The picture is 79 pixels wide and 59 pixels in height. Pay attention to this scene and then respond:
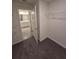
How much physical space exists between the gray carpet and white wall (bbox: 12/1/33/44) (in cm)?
56

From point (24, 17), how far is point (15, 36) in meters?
1.10

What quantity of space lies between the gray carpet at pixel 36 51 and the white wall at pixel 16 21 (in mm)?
559

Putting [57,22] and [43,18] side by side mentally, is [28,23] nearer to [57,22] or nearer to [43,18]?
[43,18]

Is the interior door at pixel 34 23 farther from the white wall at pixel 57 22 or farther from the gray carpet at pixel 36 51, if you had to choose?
the white wall at pixel 57 22

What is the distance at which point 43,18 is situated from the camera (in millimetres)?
4438

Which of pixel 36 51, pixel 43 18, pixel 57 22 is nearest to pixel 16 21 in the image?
pixel 43 18

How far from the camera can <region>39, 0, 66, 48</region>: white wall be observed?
3696 mm

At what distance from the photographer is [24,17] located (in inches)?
144

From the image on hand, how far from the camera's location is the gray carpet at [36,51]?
8.60ft

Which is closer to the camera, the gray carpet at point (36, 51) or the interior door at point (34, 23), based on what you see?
the gray carpet at point (36, 51)

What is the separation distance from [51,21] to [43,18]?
0.46m

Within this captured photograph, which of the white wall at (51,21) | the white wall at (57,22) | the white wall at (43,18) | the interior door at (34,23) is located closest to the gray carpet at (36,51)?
the interior door at (34,23)
